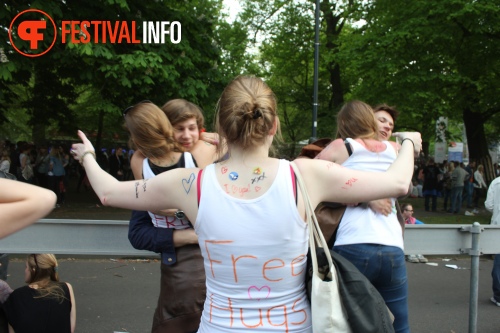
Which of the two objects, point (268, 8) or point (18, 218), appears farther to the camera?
point (268, 8)

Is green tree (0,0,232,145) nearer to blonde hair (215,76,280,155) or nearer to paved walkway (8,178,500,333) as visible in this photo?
paved walkway (8,178,500,333)

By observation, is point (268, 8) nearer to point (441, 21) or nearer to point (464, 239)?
point (441, 21)

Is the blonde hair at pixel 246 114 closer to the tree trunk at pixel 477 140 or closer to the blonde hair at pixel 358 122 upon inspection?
the blonde hair at pixel 358 122

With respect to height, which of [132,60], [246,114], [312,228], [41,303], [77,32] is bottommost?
[41,303]

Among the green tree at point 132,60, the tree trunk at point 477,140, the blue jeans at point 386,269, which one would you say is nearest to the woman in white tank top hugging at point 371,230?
the blue jeans at point 386,269

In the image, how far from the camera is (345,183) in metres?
1.78

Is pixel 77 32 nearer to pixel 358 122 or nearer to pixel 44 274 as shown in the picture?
pixel 44 274

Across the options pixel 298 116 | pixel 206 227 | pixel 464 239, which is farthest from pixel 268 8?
pixel 206 227

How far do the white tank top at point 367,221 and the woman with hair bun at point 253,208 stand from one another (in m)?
0.62

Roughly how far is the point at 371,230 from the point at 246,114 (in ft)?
3.38

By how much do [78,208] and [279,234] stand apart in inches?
612

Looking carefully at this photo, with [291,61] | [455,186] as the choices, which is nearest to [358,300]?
[455,186]

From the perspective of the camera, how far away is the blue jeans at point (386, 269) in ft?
7.80

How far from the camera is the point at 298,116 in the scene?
28.4 meters
